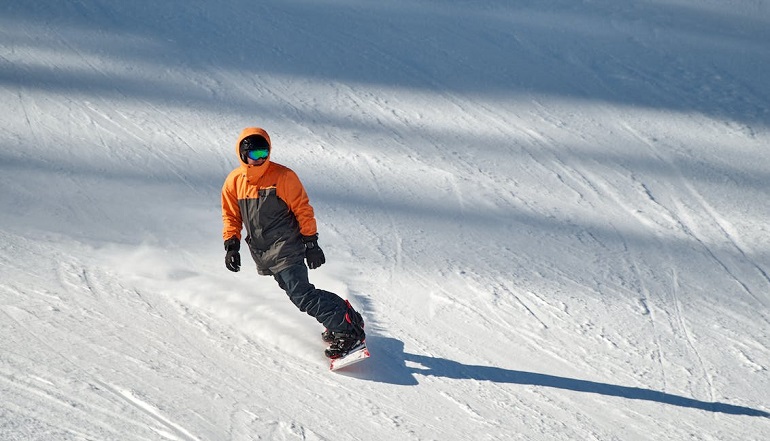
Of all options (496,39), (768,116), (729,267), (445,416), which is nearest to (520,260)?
(729,267)

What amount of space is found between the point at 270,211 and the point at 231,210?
28 centimetres

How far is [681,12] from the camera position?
1388 centimetres

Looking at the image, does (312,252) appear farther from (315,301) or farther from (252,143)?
(252,143)

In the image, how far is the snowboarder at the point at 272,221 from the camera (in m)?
5.00

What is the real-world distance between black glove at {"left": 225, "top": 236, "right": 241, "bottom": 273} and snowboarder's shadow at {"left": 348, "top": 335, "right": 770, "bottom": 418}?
1.04m

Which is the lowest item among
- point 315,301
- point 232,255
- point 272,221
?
point 315,301

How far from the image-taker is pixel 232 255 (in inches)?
202

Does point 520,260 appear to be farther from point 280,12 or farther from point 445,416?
point 280,12

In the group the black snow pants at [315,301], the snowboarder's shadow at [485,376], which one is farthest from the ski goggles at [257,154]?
the snowboarder's shadow at [485,376]

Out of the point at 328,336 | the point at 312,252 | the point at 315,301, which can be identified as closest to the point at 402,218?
the point at 328,336

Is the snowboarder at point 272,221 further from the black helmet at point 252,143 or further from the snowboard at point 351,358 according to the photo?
the snowboard at point 351,358

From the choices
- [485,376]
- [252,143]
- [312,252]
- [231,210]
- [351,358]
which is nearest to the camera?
[252,143]

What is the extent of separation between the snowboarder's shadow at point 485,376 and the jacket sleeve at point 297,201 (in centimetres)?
104

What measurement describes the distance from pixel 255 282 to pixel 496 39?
7387 millimetres
